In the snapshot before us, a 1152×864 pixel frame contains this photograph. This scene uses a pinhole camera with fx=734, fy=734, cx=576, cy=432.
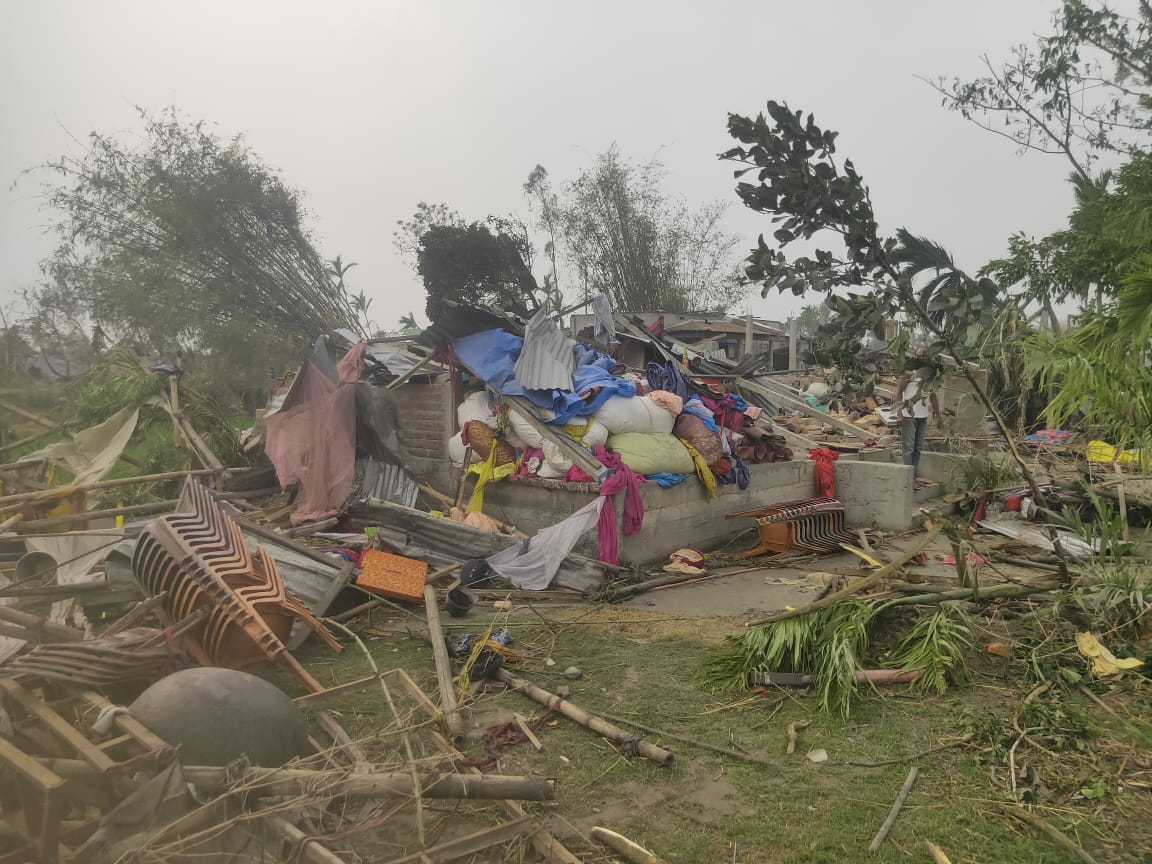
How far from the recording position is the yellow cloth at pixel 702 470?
7.88 meters

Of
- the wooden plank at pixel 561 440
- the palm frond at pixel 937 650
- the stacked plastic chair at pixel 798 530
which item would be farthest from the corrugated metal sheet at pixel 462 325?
the palm frond at pixel 937 650

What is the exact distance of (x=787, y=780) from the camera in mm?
3258

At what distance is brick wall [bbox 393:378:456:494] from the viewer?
8.84 metres

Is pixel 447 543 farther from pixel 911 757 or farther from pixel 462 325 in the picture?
pixel 911 757

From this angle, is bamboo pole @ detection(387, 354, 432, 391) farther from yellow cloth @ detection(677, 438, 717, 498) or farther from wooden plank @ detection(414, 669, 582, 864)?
wooden plank @ detection(414, 669, 582, 864)

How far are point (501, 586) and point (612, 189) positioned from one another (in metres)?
23.3

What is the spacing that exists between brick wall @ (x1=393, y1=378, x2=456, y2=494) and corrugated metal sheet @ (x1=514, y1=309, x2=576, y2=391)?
1.33 metres

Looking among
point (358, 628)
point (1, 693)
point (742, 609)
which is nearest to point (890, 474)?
point (742, 609)

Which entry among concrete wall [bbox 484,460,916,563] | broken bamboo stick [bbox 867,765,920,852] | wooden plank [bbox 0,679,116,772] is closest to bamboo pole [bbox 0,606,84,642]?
wooden plank [bbox 0,679,116,772]

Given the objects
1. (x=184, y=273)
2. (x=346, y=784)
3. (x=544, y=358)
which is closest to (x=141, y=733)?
(x=346, y=784)

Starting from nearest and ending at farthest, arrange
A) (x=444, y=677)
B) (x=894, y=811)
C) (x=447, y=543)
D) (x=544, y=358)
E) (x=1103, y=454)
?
(x=894, y=811), (x=444, y=677), (x=447, y=543), (x=544, y=358), (x=1103, y=454)

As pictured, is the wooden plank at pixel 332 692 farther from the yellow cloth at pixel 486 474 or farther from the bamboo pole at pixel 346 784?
the yellow cloth at pixel 486 474

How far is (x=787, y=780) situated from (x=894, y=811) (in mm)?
468

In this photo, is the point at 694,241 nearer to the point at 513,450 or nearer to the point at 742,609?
the point at 513,450
